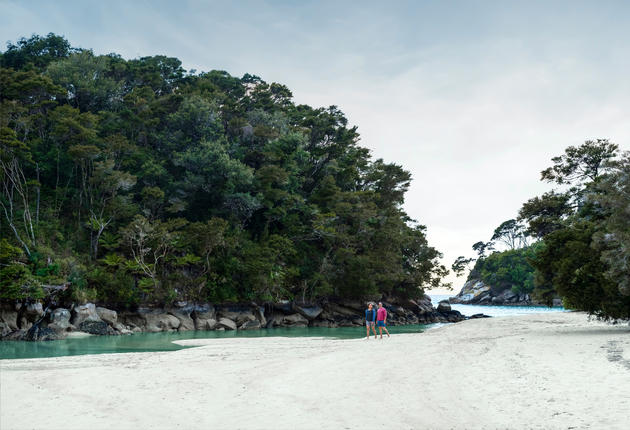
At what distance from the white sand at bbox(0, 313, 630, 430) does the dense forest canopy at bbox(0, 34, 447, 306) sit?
72.4 feet

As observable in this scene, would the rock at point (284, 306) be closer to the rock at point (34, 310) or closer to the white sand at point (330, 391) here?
the rock at point (34, 310)

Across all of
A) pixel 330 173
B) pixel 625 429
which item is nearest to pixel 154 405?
pixel 625 429

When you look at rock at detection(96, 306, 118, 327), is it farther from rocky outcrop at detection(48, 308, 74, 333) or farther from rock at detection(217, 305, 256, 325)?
rock at detection(217, 305, 256, 325)

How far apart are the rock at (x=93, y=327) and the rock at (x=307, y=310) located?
19.3m

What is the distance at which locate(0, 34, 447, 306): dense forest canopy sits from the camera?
36.8 meters

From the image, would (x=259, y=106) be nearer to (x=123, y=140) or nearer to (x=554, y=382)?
(x=123, y=140)

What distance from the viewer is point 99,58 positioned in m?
50.7

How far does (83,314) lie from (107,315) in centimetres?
216

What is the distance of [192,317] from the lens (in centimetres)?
3919

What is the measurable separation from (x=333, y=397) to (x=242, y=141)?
45.4 meters

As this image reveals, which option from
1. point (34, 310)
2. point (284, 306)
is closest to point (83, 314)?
point (34, 310)

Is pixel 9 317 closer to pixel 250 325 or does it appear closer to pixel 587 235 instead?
pixel 250 325

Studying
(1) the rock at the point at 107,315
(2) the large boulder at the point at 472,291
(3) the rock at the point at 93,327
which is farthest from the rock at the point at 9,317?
(2) the large boulder at the point at 472,291

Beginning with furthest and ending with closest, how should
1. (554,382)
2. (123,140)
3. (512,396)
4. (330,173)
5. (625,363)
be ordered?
(330,173) < (123,140) < (625,363) < (554,382) < (512,396)
